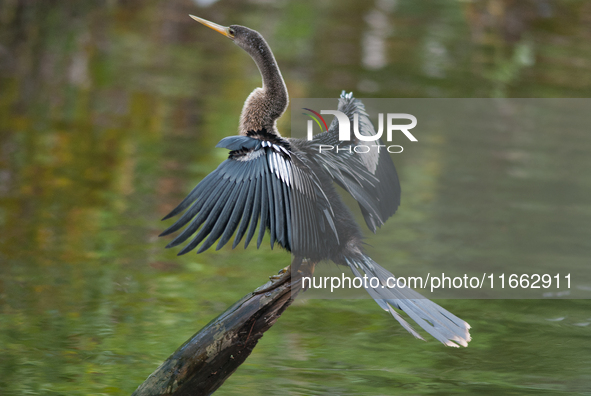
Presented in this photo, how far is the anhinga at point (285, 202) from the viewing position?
202 centimetres

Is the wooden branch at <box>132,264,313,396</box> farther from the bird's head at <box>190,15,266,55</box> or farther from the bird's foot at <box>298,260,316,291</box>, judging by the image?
the bird's head at <box>190,15,266,55</box>

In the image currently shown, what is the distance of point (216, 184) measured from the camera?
6.78 feet

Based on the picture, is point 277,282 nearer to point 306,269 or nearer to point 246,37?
point 306,269

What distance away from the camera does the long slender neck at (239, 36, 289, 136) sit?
2.30 metres

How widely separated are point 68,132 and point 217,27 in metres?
4.30

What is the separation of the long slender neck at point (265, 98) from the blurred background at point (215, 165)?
1071 millimetres

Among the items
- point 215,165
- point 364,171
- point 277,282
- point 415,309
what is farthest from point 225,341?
point 215,165

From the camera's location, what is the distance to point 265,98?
7.56 feet

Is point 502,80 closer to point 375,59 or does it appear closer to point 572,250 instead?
point 375,59

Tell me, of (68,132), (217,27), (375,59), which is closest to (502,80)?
(375,59)

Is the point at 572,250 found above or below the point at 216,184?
below

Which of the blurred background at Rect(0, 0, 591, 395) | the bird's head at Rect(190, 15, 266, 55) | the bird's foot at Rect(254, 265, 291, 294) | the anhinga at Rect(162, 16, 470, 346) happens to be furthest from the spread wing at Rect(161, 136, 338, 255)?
the blurred background at Rect(0, 0, 591, 395)

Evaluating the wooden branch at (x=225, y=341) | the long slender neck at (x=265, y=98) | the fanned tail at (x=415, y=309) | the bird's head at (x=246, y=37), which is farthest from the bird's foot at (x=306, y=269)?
the bird's head at (x=246, y=37)

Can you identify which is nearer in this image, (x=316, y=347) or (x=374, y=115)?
(x=316, y=347)
